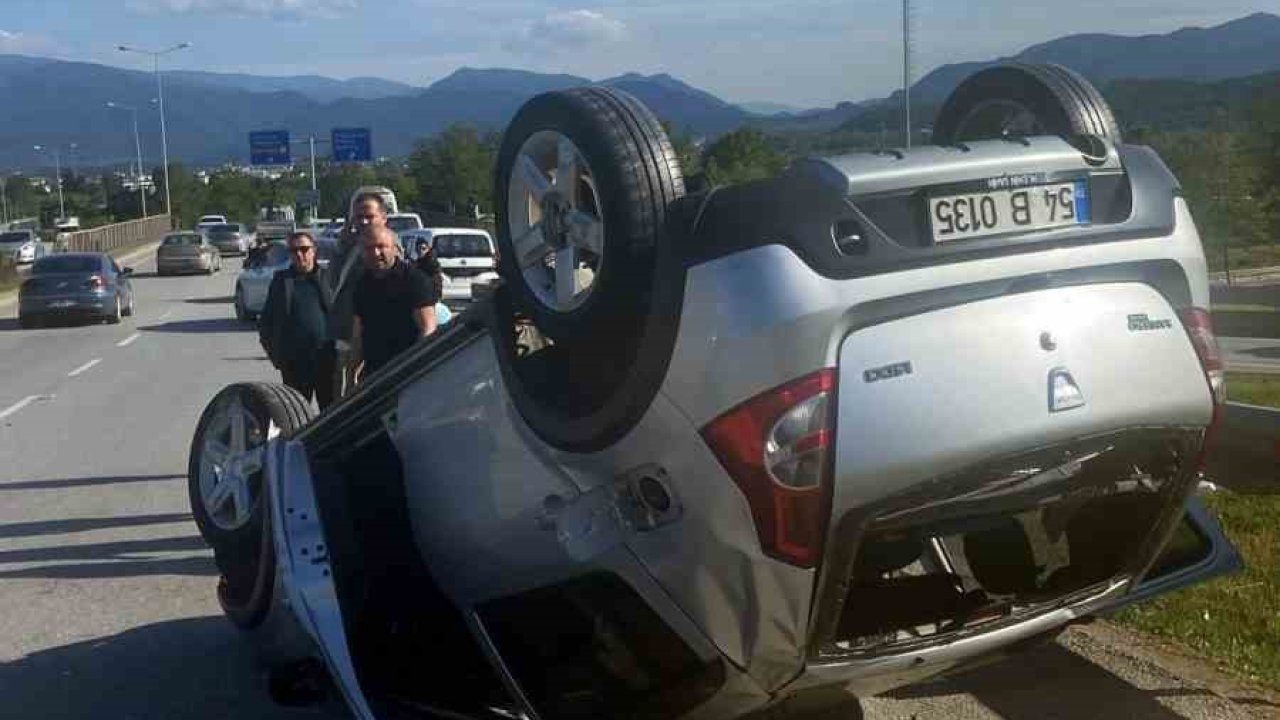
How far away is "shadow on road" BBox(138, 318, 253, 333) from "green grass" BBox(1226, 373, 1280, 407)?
1535 centimetres

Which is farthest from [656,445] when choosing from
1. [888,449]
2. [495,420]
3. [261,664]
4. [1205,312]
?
[261,664]

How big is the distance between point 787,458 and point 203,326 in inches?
970

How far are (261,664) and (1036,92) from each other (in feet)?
10.3

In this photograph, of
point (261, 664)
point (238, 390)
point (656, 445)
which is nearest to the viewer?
point (656, 445)

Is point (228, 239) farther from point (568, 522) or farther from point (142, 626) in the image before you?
point (568, 522)

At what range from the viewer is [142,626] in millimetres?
6750

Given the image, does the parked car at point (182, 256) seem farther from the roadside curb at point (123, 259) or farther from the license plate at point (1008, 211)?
the license plate at point (1008, 211)

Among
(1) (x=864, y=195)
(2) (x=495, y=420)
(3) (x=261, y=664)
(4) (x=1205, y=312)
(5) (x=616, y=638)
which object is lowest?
(3) (x=261, y=664)

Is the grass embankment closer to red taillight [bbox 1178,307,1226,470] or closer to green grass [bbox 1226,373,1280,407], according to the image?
red taillight [bbox 1178,307,1226,470]

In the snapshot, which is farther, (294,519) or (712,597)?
(294,519)

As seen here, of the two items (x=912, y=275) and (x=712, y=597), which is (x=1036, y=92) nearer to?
(x=912, y=275)

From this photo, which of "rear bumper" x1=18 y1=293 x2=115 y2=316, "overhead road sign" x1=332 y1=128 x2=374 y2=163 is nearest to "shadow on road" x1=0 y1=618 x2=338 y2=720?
"rear bumper" x1=18 y1=293 x2=115 y2=316

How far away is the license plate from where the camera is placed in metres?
3.50

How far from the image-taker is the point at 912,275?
11.1ft
